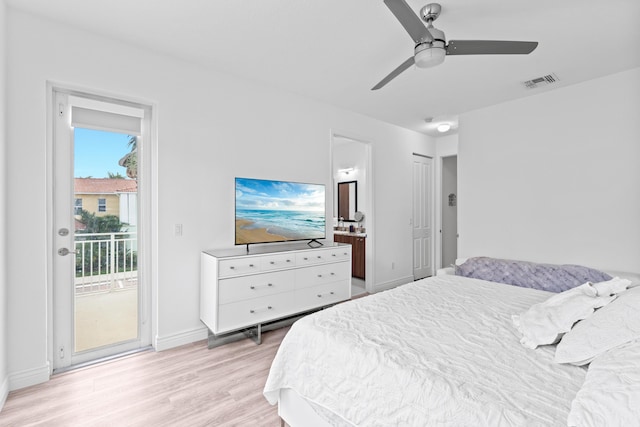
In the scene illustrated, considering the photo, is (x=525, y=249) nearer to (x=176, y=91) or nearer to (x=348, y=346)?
(x=348, y=346)

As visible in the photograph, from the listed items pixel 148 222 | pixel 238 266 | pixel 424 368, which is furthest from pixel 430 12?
pixel 148 222

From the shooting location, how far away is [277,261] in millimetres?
2982

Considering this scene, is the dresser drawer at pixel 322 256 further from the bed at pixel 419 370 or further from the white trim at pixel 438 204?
the white trim at pixel 438 204

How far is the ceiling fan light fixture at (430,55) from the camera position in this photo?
186 centimetres

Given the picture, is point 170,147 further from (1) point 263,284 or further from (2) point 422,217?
(2) point 422,217

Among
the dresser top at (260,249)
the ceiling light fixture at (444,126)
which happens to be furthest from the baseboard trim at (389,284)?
the ceiling light fixture at (444,126)

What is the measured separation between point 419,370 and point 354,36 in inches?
94.2

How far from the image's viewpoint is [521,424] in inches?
33.2

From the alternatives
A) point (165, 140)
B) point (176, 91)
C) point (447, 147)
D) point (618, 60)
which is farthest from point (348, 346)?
point (447, 147)

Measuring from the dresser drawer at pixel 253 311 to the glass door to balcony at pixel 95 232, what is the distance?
30.5 inches

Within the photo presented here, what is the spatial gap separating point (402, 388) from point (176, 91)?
9.64ft

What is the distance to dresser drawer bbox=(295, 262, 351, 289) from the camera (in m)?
3.17

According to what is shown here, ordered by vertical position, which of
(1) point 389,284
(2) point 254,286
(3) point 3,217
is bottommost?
(1) point 389,284

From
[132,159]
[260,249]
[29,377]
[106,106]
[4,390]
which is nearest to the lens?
[4,390]
